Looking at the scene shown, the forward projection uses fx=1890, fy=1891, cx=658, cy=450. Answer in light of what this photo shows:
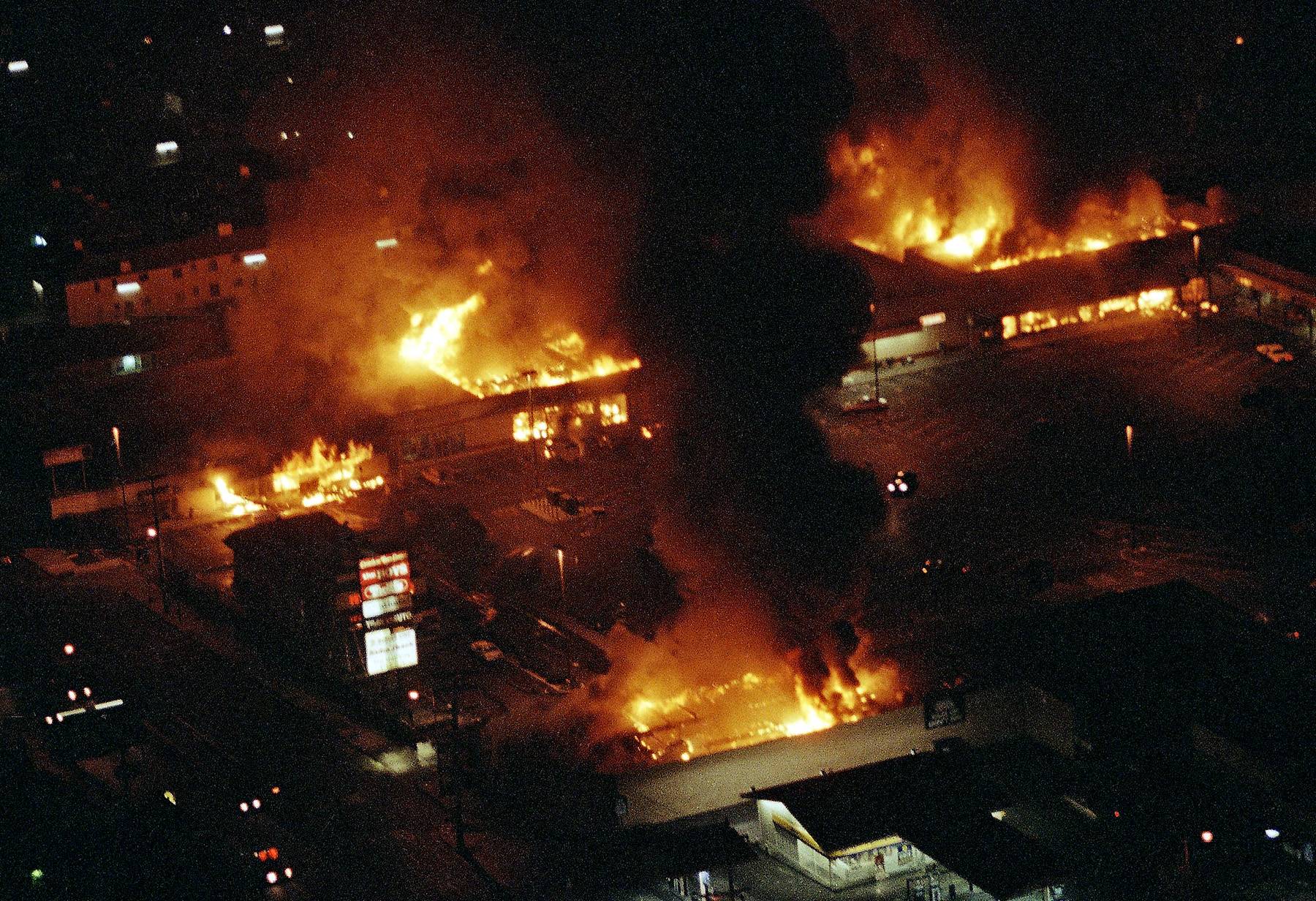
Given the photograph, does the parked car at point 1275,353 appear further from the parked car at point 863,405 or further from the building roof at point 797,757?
the building roof at point 797,757

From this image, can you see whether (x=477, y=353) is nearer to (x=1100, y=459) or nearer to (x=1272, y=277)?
(x=1100, y=459)

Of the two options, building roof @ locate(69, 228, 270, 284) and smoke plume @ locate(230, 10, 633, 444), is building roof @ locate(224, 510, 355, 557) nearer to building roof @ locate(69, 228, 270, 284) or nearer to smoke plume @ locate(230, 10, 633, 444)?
smoke plume @ locate(230, 10, 633, 444)

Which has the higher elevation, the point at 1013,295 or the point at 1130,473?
the point at 1013,295

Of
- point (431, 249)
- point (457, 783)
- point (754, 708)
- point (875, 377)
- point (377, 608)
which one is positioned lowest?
point (457, 783)

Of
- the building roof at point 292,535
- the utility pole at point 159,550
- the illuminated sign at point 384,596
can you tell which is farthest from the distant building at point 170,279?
the illuminated sign at point 384,596

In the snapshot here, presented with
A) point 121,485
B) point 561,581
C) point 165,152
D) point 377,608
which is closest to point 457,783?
point 377,608

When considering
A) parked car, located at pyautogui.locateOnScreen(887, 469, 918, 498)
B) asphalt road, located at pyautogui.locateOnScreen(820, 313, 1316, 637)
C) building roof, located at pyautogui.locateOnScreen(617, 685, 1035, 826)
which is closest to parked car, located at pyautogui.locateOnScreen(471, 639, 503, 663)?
building roof, located at pyautogui.locateOnScreen(617, 685, 1035, 826)

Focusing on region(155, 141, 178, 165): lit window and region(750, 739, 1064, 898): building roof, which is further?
region(155, 141, 178, 165): lit window
